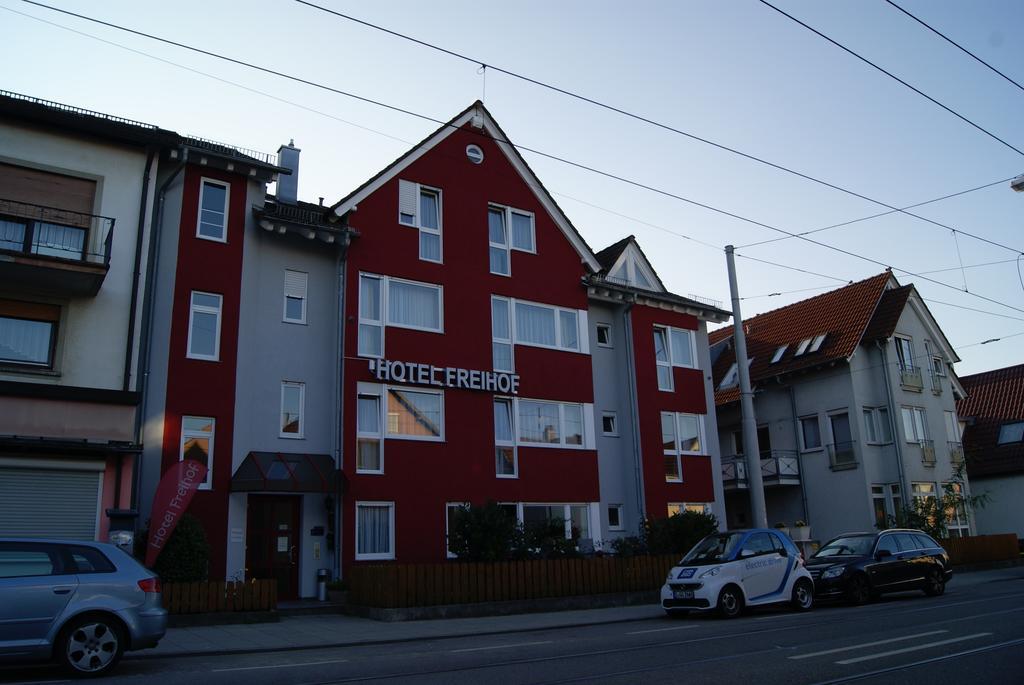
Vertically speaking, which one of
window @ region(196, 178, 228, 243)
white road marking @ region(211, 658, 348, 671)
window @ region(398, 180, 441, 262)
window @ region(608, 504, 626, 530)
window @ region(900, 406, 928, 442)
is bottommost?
white road marking @ region(211, 658, 348, 671)

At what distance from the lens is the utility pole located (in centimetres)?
2167

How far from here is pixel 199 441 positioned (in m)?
19.4

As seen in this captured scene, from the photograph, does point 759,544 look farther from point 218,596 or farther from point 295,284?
point 295,284

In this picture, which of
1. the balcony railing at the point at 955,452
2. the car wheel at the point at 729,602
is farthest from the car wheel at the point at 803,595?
the balcony railing at the point at 955,452

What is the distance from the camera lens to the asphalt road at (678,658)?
927 cm

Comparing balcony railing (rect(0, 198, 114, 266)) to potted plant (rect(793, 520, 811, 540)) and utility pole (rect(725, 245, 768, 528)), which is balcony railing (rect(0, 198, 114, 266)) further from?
potted plant (rect(793, 520, 811, 540))

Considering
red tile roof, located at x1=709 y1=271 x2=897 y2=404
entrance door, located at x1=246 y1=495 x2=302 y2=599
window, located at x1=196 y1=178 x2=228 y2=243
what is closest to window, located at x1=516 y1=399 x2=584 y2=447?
entrance door, located at x1=246 y1=495 x2=302 y2=599

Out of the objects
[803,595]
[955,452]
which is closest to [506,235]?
[803,595]

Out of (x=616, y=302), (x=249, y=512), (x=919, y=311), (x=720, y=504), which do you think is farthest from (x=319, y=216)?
(x=919, y=311)

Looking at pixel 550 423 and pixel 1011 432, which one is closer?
pixel 550 423

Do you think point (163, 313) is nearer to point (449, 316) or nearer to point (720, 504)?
point (449, 316)

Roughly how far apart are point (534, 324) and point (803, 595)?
11821mm

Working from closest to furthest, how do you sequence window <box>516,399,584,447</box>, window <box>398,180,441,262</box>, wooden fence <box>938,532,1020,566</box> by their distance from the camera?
window <box>398,180,441,262</box> < window <box>516,399,584,447</box> < wooden fence <box>938,532,1020,566</box>

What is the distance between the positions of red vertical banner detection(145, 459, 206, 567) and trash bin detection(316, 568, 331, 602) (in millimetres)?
4300
